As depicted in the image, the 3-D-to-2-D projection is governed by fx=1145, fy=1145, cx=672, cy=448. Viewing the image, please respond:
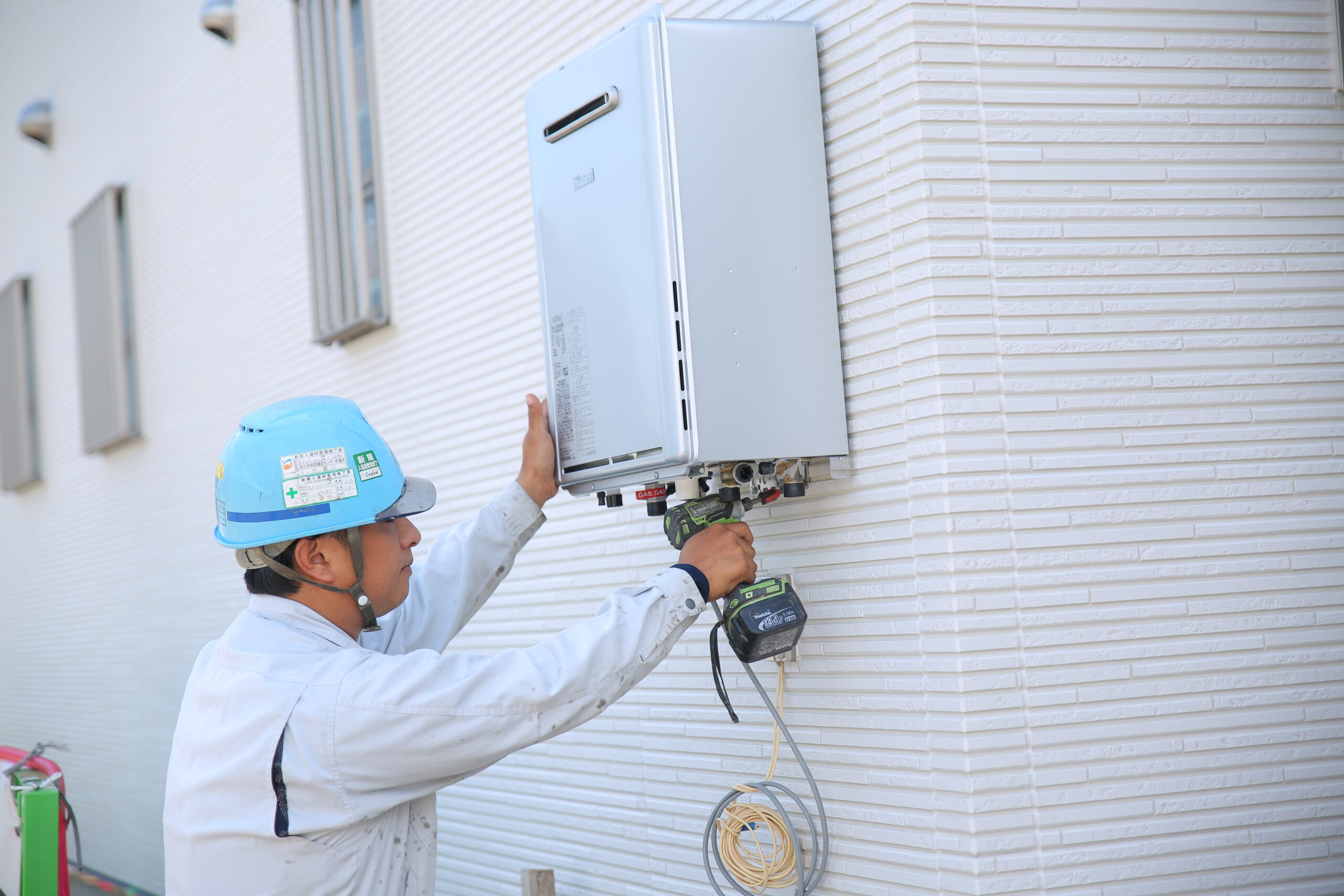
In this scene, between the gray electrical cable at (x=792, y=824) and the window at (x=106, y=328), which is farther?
the window at (x=106, y=328)

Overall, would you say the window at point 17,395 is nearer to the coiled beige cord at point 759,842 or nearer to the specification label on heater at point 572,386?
Answer: the specification label on heater at point 572,386

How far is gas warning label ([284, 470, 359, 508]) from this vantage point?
7.22 feet

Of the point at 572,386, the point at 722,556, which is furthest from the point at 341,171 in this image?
the point at 722,556

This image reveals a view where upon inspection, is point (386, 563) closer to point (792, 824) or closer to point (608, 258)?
point (608, 258)

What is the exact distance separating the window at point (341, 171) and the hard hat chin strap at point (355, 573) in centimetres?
251

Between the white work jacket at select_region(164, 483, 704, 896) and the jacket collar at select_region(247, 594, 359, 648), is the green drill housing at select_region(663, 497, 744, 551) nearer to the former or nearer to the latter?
the white work jacket at select_region(164, 483, 704, 896)

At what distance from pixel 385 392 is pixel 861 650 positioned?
9.25ft

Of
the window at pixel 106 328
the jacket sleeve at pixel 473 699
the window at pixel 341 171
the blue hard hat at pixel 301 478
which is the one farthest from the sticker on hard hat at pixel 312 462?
the window at pixel 106 328

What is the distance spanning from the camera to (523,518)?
2746mm

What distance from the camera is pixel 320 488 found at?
87.4 inches

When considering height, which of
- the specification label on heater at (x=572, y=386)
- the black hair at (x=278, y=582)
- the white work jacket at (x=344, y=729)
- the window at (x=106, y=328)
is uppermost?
the window at (x=106, y=328)

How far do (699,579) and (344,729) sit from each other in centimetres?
69

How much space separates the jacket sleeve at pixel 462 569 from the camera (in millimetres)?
2715

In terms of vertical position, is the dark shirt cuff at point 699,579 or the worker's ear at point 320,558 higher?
the worker's ear at point 320,558
